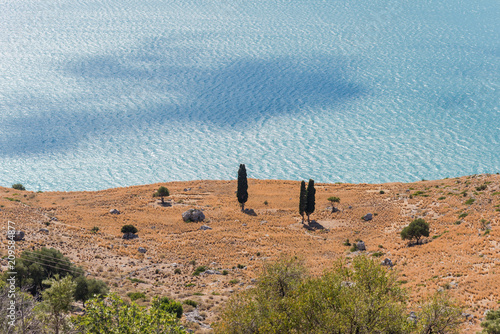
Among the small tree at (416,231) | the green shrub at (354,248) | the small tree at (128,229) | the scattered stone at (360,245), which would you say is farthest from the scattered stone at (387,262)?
the small tree at (128,229)

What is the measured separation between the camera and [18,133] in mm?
167625

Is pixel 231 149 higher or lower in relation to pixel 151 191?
higher

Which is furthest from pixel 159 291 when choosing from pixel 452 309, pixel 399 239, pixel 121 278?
pixel 399 239

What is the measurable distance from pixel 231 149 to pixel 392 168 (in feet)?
180

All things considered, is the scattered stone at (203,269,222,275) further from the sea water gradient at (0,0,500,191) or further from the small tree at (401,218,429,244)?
the sea water gradient at (0,0,500,191)

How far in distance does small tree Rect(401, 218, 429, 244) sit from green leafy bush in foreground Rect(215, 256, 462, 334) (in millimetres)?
36228

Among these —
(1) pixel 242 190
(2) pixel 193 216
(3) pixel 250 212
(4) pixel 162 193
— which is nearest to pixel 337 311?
(2) pixel 193 216

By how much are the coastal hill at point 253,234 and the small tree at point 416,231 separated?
157 centimetres

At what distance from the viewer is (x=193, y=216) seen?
3477 inches

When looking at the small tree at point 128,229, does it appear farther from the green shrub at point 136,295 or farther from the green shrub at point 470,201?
the green shrub at point 470,201

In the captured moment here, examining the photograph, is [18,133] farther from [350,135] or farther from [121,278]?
[121,278]

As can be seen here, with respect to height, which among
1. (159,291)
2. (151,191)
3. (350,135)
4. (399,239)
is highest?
(350,135)

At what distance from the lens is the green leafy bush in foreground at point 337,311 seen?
98.9 ft

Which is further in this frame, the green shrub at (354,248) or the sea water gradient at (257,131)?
the sea water gradient at (257,131)
